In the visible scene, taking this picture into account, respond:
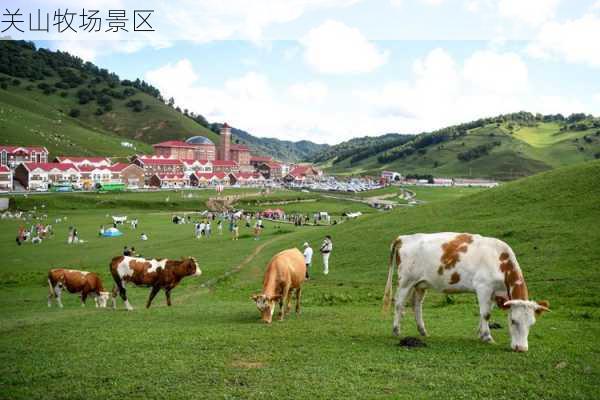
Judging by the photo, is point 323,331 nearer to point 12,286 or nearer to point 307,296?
point 307,296

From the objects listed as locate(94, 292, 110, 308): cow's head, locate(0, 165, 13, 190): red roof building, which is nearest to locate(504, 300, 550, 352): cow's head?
locate(94, 292, 110, 308): cow's head

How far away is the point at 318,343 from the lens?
13211 mm

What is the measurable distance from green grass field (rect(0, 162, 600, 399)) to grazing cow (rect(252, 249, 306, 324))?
28.9 inches

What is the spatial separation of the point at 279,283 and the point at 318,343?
4383 mm

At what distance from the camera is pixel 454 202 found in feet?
156

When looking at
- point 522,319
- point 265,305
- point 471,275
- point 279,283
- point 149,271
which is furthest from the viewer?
point 149,271

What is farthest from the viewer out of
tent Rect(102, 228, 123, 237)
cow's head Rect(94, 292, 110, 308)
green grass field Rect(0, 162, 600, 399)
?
tent Rect(102, 228, 123, 237)

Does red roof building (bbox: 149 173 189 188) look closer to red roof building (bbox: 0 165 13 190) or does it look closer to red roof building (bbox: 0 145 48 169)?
red roof building (bbox: 0 145 48 169)

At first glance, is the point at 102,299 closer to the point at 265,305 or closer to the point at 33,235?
the point at 265,305

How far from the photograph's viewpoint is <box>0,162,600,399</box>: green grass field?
32.6ft

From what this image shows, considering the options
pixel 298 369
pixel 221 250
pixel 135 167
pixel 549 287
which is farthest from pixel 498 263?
pixel 135 167

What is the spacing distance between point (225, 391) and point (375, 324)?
7608 mm

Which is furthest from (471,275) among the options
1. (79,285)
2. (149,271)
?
(79,285)

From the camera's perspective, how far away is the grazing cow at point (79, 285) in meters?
23.6
